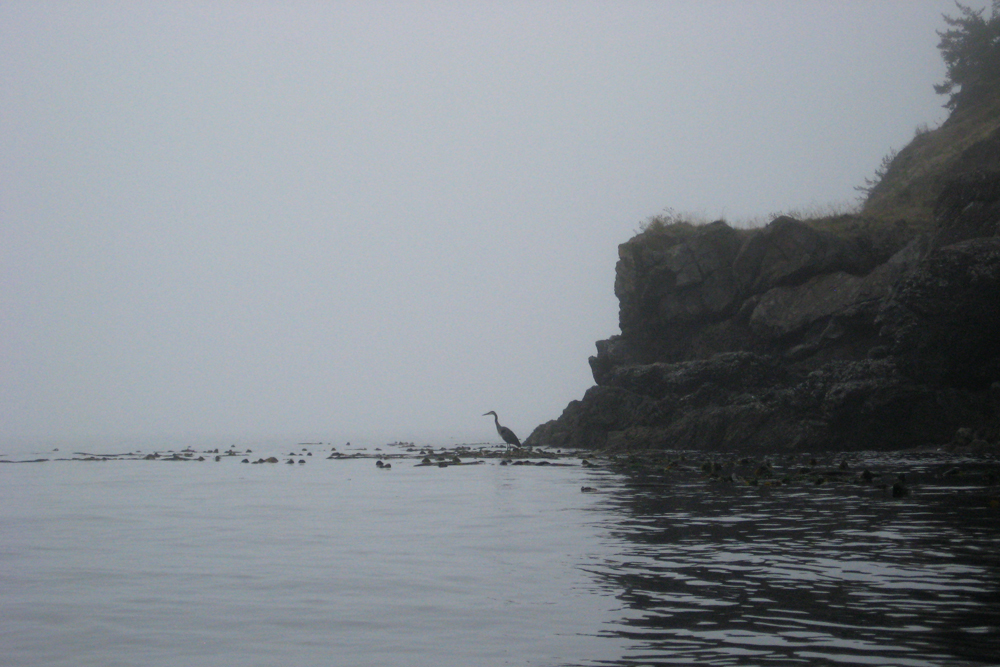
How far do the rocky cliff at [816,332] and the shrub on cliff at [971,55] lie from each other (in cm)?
858

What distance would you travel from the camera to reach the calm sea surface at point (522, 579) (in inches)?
385

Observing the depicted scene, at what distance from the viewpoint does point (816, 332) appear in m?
47.7

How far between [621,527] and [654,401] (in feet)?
101

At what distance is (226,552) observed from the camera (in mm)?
17594

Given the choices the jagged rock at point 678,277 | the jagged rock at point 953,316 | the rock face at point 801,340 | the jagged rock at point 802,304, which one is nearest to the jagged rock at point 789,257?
the rock face at point 801,340

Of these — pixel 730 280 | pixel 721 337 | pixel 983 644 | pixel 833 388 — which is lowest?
pixel 983 644

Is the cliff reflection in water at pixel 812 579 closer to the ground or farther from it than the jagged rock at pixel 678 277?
closer to the ground

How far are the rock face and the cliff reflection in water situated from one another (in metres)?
17.0

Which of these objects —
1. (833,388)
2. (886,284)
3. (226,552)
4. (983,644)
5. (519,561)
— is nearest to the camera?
(983,644)

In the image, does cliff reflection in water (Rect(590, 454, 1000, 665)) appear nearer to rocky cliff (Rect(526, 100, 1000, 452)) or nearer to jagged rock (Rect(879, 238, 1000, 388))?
jagged rock (Rect(879, 238, 1000, 388))

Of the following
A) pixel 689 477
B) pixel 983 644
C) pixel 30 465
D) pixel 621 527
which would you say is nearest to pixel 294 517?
pixel 621 527

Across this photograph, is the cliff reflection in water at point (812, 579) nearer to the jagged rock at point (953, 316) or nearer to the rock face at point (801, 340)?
the jagged rock at point (953, 316)

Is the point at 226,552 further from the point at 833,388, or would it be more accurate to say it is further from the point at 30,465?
the point at 30,465

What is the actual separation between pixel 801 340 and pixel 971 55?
4129cm
